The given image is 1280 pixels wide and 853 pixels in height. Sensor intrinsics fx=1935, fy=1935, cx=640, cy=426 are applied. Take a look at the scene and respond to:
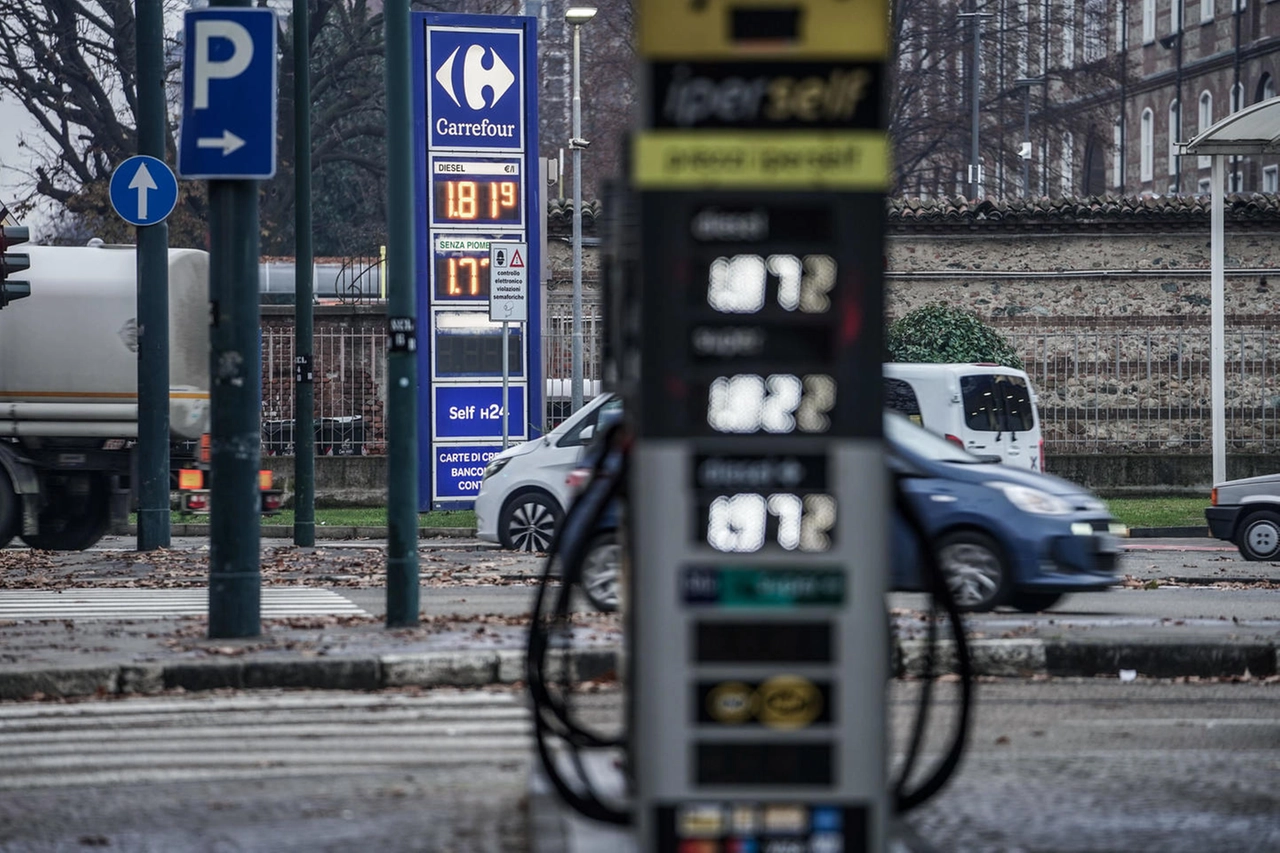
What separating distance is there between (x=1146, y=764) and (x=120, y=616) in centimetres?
770

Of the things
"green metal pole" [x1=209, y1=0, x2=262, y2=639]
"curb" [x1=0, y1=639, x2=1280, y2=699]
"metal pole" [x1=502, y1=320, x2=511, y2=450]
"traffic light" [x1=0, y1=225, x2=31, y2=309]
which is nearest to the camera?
"curb" [x1=0, y1=639, x2=1280, y2=699]

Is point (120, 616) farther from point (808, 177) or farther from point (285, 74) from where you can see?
point (285, 74)

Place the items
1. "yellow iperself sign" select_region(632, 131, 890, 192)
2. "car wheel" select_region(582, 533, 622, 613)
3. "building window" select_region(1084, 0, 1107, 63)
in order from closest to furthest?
"yellow iperself sign" select_region(632, 131, 890, 192), "car wheel" select_region(582, 533, 622, 613), "building window" select_region(1084, 0, 1107, 63)

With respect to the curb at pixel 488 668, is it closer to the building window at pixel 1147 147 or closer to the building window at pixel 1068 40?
the building window at pixel 1068 40

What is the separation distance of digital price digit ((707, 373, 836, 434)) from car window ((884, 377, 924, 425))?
16266 millimetres

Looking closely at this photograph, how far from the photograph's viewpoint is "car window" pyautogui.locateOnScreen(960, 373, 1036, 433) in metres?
21.3

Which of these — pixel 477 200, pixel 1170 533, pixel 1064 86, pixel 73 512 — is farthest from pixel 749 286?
pixel 1064 86

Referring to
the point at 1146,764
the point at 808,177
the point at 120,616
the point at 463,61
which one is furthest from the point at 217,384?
the point at 463,61

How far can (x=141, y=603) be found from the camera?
13984 mm

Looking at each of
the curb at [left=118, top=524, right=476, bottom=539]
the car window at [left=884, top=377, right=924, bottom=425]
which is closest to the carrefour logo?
the curb at [left=118, top=524, right=476, bottom=539]

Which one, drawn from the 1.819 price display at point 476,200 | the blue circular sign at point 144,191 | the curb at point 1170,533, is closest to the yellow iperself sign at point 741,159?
the blue circular sign at point 144,191

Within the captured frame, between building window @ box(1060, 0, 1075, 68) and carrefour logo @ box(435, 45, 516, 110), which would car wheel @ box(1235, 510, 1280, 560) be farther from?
building window @ box(1060, 0, 1075, 68)

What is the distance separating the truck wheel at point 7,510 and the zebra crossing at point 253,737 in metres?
9.24

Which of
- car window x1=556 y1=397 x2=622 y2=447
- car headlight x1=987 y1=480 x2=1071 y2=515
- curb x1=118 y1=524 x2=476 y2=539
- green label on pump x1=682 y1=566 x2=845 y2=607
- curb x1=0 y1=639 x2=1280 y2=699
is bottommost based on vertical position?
curb x1=118 y1=524 x2=476 y2=539
